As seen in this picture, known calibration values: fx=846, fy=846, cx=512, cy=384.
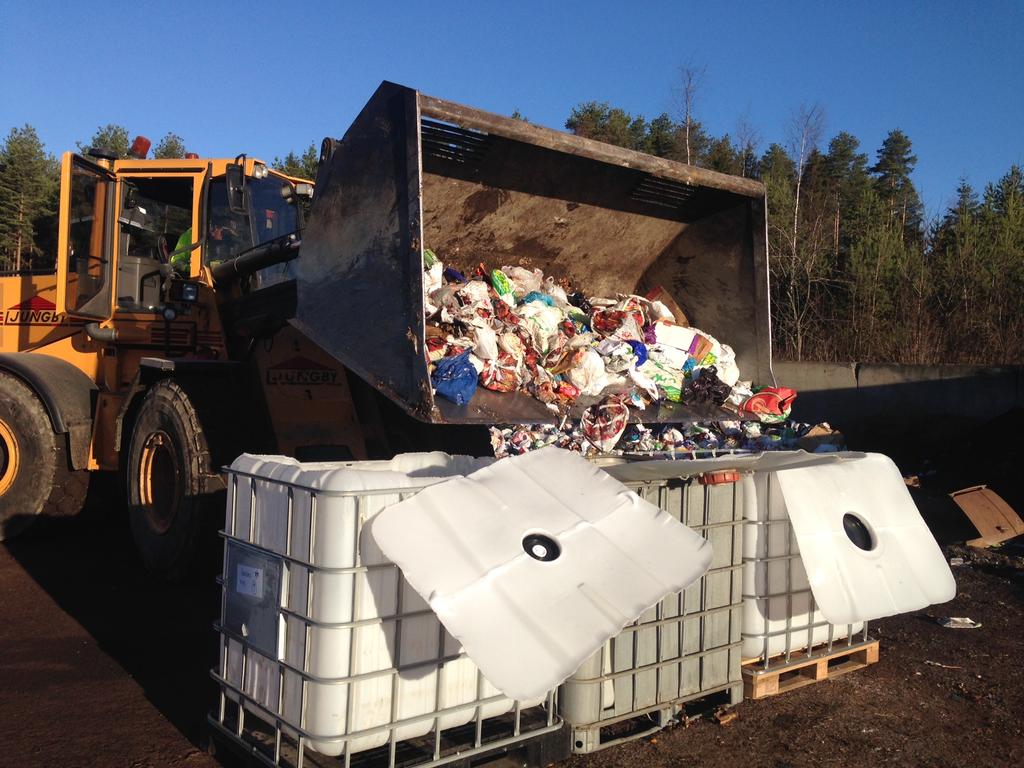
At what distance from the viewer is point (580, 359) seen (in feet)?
14.5

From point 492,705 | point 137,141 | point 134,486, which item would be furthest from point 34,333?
point 492,705

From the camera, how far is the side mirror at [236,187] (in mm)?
5133

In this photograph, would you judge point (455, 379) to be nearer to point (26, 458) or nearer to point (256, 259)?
point (256, 259)

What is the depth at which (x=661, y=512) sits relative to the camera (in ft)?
8.23

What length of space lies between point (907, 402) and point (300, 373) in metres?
6.42

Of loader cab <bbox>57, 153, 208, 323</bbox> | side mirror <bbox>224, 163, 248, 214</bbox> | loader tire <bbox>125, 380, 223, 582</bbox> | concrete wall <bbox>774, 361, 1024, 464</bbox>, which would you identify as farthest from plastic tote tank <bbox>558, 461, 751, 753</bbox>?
concrete wall <bbox>774, 361, 1024, 464</bbox>

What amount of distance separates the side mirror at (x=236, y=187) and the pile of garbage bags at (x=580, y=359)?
1.47 metres

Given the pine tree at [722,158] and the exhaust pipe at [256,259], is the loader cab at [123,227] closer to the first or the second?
the exhaust pipe at [256,259]

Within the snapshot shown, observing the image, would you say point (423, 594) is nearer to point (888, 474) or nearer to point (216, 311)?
point (888, 474)

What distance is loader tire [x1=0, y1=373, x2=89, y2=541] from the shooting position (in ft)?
18.6

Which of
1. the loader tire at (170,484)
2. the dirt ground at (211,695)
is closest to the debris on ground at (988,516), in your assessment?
the dirt ground at (211,695)

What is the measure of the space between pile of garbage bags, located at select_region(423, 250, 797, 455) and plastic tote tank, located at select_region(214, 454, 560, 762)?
1.33m

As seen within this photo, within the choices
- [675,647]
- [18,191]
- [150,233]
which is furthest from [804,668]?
[18,191]

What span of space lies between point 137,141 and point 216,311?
1780 mm
